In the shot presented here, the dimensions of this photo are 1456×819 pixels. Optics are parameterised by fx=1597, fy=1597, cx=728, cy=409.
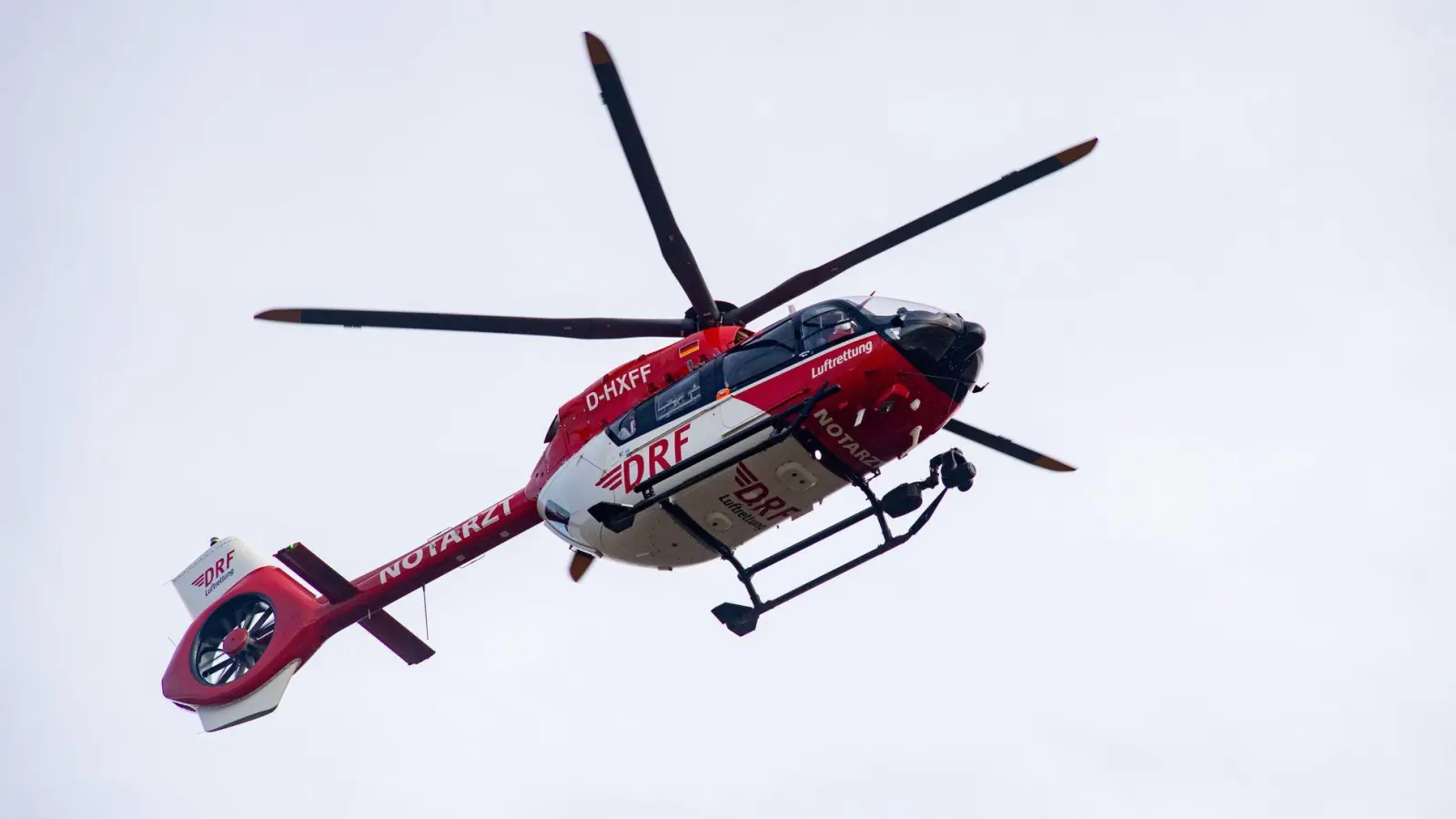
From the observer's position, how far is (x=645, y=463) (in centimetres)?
1684

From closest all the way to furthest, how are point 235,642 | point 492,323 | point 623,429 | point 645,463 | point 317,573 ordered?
point 645,463 < point 623,429 < point 492,323 < point 317,573 < point 235,642

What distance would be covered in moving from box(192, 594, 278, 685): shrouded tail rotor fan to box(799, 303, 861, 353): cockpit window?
8.92 metres

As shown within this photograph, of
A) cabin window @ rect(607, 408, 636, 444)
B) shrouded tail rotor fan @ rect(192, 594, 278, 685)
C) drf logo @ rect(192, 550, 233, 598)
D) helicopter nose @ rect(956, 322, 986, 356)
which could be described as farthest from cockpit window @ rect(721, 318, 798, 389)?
drf logo @ rect(192, 550, 233, 598)

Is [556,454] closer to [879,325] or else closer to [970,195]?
[879,325]

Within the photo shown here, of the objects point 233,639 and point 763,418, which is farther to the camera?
point 233,639

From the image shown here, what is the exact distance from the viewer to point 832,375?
15.8 metres

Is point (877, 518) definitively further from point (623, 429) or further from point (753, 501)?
point (623, 429)

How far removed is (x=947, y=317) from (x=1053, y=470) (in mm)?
3759

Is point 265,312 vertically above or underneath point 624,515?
above

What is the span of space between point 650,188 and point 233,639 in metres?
9.29

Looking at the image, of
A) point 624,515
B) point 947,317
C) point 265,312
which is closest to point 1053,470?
point 947,317

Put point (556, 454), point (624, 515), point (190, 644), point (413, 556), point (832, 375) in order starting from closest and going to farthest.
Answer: point (832, 375), point (624, 515), point (556, 454), point (413, 556), point (190, 644)

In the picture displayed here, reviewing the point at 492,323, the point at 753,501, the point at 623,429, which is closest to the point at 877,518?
the point at 753,501

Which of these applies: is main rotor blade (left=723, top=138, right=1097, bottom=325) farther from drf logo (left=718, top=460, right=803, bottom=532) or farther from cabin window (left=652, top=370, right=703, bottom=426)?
drf logo (left=718, top=460, right=803, bottom=532)
